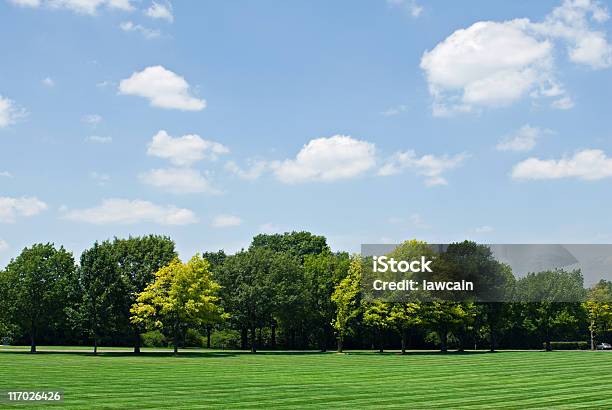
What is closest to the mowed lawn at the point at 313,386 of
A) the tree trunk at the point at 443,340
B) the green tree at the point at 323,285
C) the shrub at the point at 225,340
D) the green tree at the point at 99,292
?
the green tree at the point at 99,292

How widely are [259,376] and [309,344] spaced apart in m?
56.7

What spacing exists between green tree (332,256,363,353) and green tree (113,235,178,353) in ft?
66.5

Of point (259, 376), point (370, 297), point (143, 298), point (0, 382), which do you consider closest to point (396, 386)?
point (259, 376)

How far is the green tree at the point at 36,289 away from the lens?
6762 cm

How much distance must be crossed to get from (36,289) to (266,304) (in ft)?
81.3

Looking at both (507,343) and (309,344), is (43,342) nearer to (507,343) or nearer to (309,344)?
(309,344)

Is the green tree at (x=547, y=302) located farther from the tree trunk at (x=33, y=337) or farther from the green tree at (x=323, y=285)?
the tree trunk at (x=33, y=337)

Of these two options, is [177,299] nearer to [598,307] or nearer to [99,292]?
[99,292]

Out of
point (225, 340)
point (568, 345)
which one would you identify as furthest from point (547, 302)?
point (225, 340)

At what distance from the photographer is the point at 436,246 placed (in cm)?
7594

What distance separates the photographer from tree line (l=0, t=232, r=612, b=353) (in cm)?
6631

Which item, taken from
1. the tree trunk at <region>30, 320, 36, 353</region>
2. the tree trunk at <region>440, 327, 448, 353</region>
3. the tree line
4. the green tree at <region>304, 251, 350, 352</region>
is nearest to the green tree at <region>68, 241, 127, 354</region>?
the tree line

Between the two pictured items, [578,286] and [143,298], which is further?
[578,286]

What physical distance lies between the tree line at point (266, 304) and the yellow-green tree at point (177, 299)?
4.9 inches
